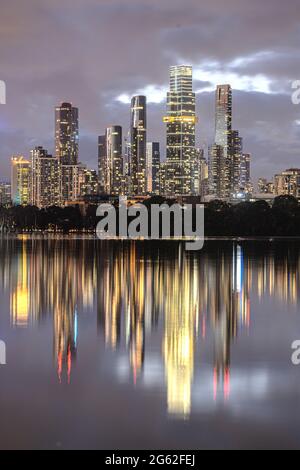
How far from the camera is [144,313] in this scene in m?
19.7

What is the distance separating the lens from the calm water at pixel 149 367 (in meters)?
9.48

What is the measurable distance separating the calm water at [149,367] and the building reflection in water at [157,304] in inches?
1.8

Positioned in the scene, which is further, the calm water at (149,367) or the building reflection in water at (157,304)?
the building reflection in water at (157,304)

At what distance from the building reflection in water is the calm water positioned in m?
0.04

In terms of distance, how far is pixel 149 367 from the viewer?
13.0 m

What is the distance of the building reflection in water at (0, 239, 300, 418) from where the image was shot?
13.4 m

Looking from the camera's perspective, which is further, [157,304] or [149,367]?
[157,304]

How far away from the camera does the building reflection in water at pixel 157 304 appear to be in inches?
529

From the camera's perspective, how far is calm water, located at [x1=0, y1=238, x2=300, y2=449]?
9477 mm

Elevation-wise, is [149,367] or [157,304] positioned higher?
[157,304]

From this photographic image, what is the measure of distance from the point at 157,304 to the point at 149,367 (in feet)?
28.1

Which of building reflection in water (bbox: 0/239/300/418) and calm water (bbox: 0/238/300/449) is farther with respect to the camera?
building reflection in water (bbox: 0/239/300/418)
